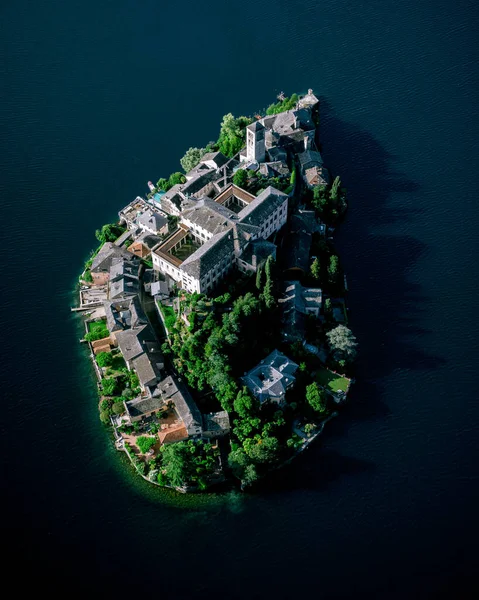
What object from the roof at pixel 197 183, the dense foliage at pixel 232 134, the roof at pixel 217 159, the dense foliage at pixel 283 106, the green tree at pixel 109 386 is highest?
the dense foliage at pixel 283 106

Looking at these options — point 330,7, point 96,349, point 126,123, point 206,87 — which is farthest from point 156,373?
point 330,7

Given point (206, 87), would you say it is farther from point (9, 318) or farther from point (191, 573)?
point (191, 573)

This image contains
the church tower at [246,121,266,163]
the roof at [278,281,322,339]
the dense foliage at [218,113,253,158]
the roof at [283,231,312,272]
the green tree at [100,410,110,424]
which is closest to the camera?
the green tree at [100,410,110,424]

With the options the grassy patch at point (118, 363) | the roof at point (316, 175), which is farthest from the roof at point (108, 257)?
the roof at point (316, 175)

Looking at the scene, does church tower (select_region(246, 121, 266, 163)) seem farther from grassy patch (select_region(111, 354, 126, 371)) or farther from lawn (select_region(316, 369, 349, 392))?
grassy patch (select_region(111, 354, 126, 371))

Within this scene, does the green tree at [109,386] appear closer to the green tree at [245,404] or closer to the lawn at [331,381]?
the green tree at [245,404]

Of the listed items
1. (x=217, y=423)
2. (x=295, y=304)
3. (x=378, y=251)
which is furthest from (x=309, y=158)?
(x=217, y=423)

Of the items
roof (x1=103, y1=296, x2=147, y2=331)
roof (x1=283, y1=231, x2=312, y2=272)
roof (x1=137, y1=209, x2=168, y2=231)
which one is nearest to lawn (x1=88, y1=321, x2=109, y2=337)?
roof (x1=103, y1=296, x2=147, y2=331)
